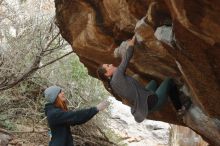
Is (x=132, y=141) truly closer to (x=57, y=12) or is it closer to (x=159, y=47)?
(x=57, y=12)

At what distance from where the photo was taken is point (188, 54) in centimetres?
527

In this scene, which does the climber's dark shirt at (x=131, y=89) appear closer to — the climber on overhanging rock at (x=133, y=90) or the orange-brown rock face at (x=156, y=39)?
the climber on overhanging rock at (x=133, y=90)

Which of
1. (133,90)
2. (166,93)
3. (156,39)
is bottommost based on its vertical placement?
(166,93)

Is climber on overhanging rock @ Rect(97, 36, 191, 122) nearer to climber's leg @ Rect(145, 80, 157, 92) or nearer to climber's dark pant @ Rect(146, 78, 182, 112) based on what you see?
climber's dark pant @ Rect(146, 78, 182, 112)

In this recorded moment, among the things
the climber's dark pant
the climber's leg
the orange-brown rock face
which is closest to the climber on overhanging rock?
the climber's dark pant

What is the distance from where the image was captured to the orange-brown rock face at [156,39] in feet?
15.3

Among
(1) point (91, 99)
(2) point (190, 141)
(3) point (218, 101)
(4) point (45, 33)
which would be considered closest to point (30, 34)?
(4) point (45, 33)

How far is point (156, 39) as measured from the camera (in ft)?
20.9

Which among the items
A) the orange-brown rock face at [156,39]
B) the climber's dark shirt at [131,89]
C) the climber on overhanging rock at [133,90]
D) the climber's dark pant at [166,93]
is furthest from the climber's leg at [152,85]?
the climber's dark shirt at [131,89]

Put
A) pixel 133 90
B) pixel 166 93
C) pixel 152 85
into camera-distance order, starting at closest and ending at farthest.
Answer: pixel 133 90 < pixel 166 93 < pixel 152 85

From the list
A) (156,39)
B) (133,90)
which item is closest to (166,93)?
(133,90)

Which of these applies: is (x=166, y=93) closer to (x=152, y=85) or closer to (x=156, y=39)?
(x=152, y=85)

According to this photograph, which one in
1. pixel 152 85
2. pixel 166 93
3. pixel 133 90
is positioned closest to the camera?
pixel 133 90

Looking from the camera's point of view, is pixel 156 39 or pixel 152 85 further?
pixel 152 85
